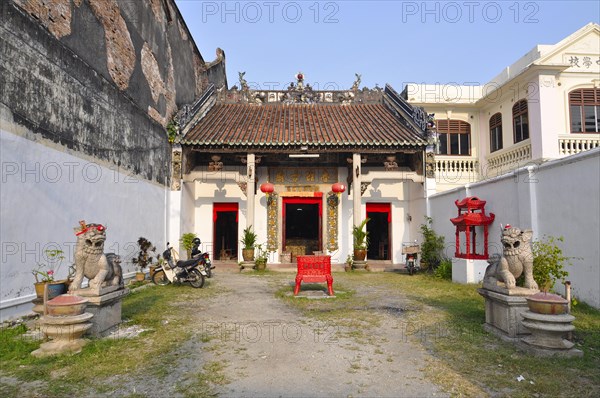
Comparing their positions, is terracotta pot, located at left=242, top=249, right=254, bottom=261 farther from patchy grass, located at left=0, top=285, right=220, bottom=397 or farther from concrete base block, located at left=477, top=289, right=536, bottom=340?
concrete base block, located at left=477, top=289, right=536, bottom=340

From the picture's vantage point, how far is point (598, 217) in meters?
5.00

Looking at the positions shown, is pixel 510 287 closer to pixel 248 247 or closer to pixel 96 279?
pixel 96 279

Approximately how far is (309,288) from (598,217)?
16.0 ft

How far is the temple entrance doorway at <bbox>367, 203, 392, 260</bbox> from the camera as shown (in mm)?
12445

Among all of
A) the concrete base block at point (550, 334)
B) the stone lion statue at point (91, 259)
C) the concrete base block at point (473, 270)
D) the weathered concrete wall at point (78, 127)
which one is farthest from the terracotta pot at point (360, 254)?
the stone lion statue at point (91, 259)

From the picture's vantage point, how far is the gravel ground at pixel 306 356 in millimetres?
2926

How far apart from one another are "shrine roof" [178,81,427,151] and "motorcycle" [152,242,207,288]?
3.82 meters

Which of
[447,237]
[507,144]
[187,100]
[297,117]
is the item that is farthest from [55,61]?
[507,144]

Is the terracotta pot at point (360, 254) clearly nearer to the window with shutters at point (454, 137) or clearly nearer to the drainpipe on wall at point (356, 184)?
the drainpipe on wall at point (356, 184)

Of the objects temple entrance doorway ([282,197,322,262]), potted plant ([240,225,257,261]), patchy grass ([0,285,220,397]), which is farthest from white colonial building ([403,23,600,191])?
patchy grass ([0,285,220,397])

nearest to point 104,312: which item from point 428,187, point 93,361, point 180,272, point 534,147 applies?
point 93,361

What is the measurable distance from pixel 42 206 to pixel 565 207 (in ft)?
26.1

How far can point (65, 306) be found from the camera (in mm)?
3717

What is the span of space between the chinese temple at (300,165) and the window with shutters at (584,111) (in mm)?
4288
